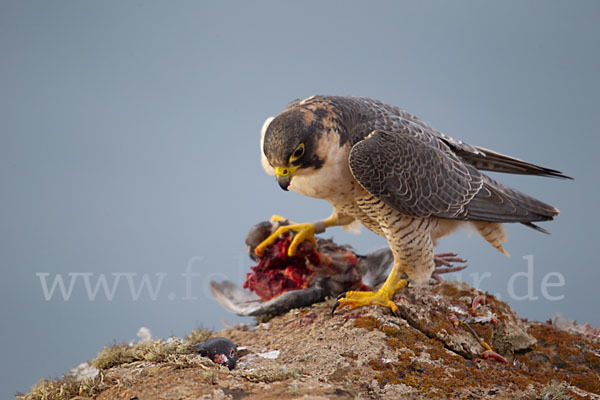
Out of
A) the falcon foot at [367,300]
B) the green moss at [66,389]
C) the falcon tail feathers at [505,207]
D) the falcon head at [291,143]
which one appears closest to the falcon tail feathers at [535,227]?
the falcon tail feathers at [505,207]

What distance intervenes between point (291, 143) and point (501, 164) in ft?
8.49

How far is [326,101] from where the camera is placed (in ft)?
13.7

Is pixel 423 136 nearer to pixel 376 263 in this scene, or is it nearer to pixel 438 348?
pixel 376 263

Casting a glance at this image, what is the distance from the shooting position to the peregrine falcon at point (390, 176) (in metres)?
3.73

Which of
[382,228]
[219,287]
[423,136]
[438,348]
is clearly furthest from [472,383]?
[219,287]

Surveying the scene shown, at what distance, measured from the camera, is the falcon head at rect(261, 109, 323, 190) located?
3553 mm

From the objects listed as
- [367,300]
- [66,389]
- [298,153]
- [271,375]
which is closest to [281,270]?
[367,300]

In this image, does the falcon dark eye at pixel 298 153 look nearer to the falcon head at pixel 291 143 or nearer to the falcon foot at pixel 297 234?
the falcon head at pixel 291 143

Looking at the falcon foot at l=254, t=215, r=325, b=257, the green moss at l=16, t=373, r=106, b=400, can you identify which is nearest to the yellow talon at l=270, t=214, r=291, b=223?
the falcon foot at l=254, t=215, r=325, b=257

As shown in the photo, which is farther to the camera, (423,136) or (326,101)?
(423,136)

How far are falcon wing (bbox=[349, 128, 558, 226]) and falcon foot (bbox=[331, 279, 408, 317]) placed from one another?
703 mm

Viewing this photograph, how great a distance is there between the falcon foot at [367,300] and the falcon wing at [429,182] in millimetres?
703

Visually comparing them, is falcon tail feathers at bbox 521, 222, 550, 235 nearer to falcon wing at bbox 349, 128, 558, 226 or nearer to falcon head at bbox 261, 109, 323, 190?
falcon wing at bbox 349, 128, 558, 226

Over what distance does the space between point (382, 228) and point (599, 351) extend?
2.13 m
